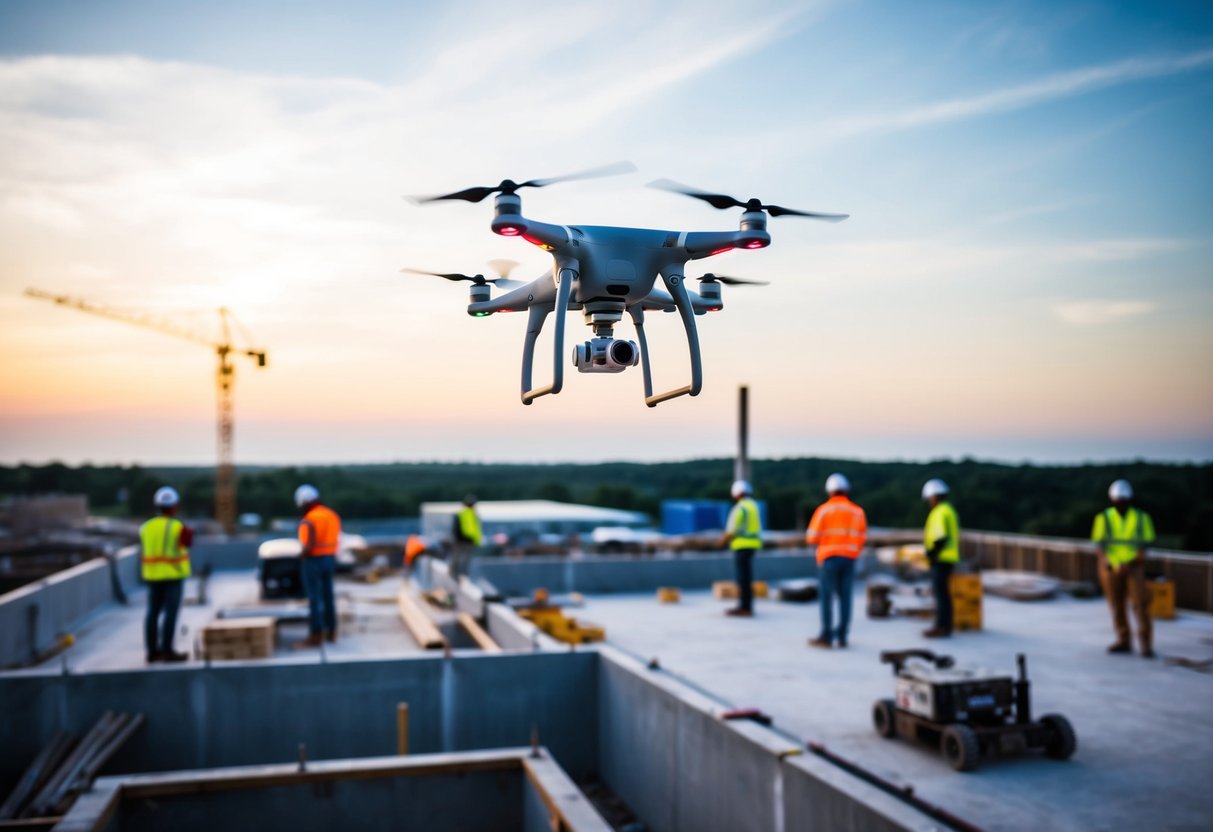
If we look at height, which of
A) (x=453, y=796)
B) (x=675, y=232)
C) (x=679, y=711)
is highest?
(x=675, y=232)

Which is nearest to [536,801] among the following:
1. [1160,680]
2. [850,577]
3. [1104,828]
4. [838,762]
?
[838,762]

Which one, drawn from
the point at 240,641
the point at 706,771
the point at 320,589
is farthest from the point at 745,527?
the point at 706,771

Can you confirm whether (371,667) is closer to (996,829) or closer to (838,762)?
(838,762)

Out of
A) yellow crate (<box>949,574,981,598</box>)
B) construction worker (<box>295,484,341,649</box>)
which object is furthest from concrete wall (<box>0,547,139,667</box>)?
yellow crate (<box>949,574,981,598</box>)

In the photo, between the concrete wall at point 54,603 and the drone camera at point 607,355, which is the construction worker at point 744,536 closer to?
the concrete wall at point 54,603

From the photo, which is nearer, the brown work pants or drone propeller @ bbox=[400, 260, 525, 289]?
drone propeller @ bbox=[400, 260, 525, 289]

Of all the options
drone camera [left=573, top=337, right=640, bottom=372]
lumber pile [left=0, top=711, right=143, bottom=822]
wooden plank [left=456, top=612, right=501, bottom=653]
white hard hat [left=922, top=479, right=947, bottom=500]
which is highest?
drone camera [left=573, top=337, right=640, bottom=372]

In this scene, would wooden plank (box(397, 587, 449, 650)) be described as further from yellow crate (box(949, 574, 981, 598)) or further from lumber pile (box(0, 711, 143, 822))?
yellow crate (box(949, 574, 981, 598))
